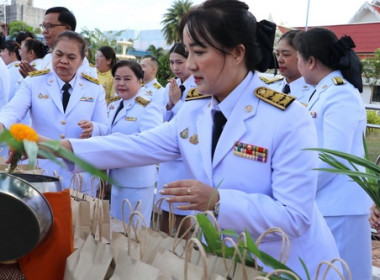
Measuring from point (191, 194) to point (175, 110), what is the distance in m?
2.63

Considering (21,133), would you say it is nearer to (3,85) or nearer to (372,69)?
(3,85)

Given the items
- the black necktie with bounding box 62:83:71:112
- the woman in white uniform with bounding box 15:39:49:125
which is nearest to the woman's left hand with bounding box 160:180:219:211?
the black necktie with bounding box 62:83:71:112

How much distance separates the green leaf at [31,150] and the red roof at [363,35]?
88.1 ft

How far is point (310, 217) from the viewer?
1524mm

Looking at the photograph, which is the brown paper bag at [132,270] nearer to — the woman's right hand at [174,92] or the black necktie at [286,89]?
the black necktie at [286,89]

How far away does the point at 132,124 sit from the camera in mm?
3576

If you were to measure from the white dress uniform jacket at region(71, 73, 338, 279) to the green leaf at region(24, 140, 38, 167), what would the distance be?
64 centimetres

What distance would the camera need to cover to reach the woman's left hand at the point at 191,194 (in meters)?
1.39

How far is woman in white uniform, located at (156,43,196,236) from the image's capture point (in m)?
3.49

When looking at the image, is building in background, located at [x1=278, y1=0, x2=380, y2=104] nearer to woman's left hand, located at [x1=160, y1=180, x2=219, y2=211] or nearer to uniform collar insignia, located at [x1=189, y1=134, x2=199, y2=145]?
uniform collar insignia, located at [x1=189, y1=134, x2=199, y2=145]

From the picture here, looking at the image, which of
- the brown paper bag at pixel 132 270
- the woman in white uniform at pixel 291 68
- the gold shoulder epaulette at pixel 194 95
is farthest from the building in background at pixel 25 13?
the brown paper bag at pixel 132 270

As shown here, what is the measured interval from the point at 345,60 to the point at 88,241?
1870 millimetres

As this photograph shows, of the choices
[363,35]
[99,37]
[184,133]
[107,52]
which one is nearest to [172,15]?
[99,37]

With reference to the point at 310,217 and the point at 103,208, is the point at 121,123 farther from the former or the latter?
the point at 310,217
